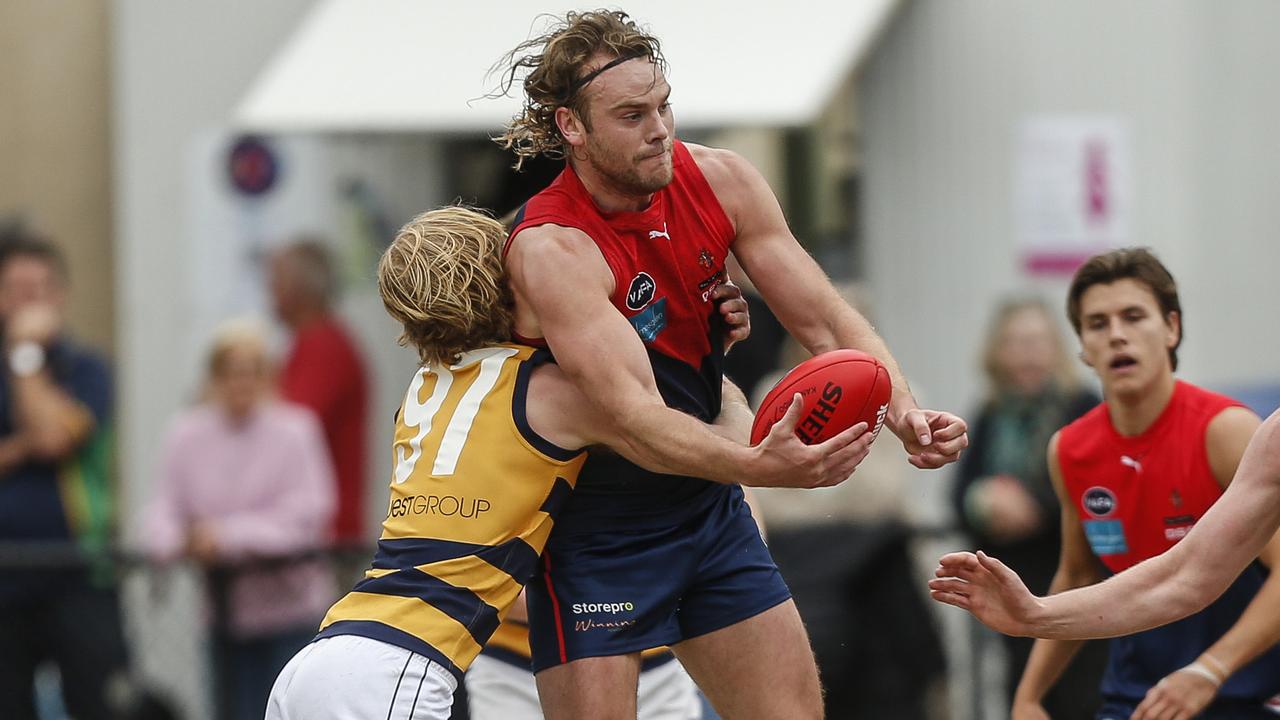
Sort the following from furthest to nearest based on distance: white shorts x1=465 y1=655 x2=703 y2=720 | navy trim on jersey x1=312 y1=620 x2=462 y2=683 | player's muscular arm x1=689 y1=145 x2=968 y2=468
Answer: white shorts x1=465 y1=655 x2=703 y2=720, player's muscular arm x1=689 y1=145 x2=968 y2=468, navy trim on jersey x1=312 y1=620 x2=462 y2=683

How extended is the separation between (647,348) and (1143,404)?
1347 mm

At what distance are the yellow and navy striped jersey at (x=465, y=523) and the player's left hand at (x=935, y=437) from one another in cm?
83

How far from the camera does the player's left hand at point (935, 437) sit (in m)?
4.77

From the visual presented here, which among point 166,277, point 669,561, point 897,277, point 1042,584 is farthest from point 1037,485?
point 166,277

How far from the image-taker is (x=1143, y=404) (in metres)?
5.38

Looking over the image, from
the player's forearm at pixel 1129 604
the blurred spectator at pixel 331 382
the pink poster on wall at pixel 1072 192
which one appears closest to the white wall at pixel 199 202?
Answer: the blurred spectator at pixel 331 382

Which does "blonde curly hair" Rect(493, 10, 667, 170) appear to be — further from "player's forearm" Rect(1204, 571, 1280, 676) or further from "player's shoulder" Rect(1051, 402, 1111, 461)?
"player's forearm" Rect(1204, 571, 1280, 676)

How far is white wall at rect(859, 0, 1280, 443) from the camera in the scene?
10188mm

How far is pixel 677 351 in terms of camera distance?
204 inches

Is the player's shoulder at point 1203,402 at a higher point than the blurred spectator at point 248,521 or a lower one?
higher

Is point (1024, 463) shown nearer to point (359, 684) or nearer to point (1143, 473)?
point (1143, 473)

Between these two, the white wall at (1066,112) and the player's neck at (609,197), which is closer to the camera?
the player's neck at (609,197)

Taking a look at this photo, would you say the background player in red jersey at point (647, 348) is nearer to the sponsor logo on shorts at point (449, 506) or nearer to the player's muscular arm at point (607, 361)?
the player's muscular arm at point (607, 361)

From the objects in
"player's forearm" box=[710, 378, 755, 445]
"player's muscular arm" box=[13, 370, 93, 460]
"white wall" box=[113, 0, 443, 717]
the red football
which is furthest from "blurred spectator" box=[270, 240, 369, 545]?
the red football
